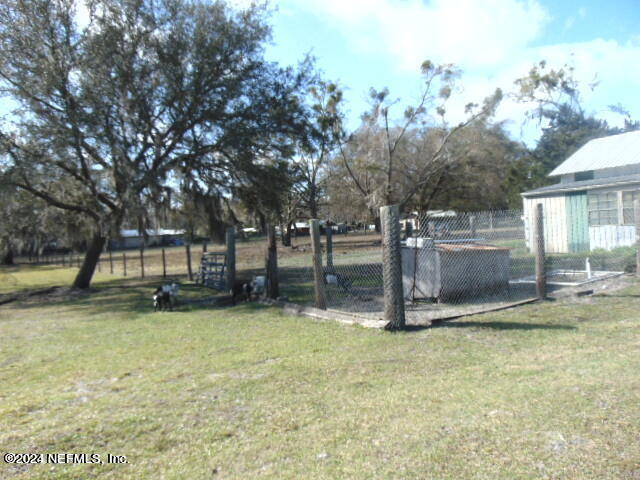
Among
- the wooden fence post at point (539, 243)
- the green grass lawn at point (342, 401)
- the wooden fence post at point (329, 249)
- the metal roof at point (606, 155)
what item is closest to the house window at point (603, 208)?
the metal roof at point (606, 155)

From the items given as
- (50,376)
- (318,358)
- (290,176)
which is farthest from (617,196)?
(50,376)

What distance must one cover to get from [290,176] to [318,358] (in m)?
11.8

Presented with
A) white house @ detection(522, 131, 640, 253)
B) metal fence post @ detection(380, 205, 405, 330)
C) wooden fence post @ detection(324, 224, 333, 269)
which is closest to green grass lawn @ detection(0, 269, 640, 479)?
metal fence post @ detection(380, 205, 405, 330)

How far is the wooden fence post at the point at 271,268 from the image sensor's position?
35.8 feet

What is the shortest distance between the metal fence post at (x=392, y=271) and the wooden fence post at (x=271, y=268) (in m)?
4.04

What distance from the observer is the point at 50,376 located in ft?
18.9

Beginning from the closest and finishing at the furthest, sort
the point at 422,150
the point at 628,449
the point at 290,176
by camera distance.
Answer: the point at 628,449 < the point at 290,176 < the point at 422,150

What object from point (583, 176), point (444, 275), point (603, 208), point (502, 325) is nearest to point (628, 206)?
point (603, 208)

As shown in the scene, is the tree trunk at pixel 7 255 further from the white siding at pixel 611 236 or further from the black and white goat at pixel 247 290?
the white siding at pixel 611 236

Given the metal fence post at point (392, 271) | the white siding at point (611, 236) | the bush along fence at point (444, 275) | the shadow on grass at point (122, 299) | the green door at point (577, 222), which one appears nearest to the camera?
the metal fence post at point (392, 271)

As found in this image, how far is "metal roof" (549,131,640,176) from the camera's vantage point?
1985 cm

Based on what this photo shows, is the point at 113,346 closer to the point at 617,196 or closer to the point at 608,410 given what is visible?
the point at 608,410

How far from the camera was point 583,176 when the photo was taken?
67.9ft

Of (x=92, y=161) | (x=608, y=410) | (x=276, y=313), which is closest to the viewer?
Result: (x=608, y=410)
